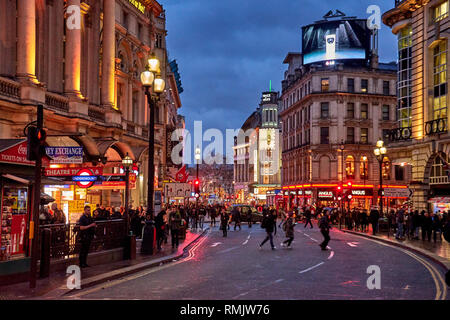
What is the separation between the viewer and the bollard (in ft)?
46.9

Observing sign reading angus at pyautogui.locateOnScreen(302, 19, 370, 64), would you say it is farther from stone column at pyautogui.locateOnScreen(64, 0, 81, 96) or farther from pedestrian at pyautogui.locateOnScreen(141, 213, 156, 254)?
pedestrian at pyautogui.locateOnScreen(141, 213, 156, 254)

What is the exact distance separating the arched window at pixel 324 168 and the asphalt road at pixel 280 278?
54.7 meters

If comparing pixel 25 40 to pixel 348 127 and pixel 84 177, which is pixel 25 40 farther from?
pixel 348 127

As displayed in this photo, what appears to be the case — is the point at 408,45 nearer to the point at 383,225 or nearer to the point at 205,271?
the point at 383,225

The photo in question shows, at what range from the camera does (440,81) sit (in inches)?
1531

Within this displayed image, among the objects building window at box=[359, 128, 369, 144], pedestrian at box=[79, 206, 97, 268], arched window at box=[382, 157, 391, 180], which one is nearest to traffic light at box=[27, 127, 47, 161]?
pedestrian at box=[79, 206, 97, 268]

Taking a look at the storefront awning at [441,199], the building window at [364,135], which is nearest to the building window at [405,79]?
the storefront awning at [441,199]

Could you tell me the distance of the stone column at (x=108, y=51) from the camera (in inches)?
1410

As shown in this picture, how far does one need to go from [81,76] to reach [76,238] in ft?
65.5

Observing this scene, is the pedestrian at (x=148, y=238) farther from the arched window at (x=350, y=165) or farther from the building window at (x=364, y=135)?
the building window at (x=364, y=135)

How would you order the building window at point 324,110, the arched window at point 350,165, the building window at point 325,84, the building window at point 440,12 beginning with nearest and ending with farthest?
the building window at point 440,12, the arched window at point 350,165, the building window at point 325,84, the building window at point 324,110

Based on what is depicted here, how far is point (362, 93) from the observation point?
77188mm

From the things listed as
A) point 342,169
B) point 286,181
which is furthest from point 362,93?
point 286,181

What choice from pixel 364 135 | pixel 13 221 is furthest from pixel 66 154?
pixel 364 135
